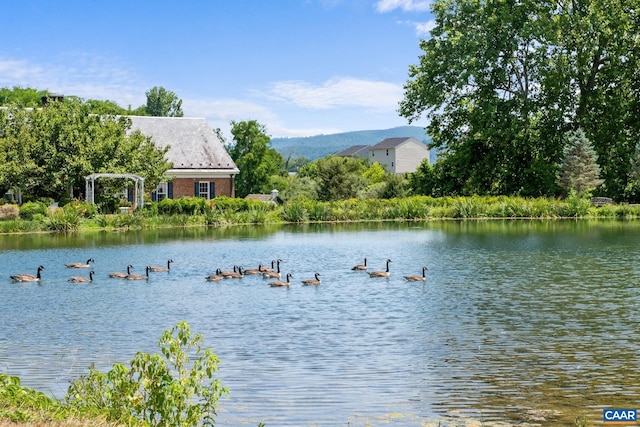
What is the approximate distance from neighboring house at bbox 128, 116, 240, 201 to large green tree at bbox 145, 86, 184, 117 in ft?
169

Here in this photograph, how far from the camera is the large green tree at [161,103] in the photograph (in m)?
117

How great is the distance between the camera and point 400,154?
531 ft

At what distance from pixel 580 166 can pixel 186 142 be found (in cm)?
2861

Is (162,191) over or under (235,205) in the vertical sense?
over

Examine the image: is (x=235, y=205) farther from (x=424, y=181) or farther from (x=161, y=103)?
(x=161, y=103)

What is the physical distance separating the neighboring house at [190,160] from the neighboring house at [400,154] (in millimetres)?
96551

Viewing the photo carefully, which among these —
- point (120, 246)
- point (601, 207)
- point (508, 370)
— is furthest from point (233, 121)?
point (508, 370)

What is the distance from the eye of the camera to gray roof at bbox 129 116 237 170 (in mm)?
63062

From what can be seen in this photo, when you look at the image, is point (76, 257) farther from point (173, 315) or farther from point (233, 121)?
point (233, 121)

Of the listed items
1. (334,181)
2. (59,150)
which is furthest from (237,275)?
(334,181)

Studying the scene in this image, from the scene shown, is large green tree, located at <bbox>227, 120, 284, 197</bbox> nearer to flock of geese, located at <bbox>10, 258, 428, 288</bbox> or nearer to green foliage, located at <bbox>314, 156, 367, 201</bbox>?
green foliage, located at <bbox>314, 156, 367, 201</bbox>

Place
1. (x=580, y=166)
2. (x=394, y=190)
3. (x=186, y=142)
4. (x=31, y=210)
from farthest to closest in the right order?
(x=394, y=190) < (x=186, y=142) < (x=580, y=166) < (x=31, y=210)

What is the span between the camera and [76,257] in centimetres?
3234

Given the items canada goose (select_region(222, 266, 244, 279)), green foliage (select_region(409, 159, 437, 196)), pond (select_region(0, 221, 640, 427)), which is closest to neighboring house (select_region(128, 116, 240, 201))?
green foliage (select_region(409, 159, 437, 196))
